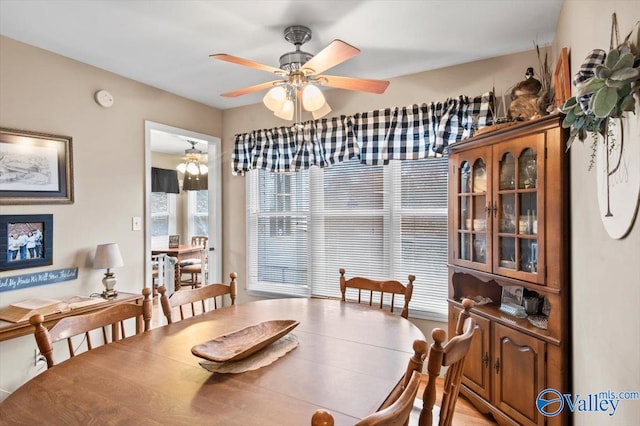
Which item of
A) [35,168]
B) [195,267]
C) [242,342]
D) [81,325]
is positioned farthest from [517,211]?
[195,267]

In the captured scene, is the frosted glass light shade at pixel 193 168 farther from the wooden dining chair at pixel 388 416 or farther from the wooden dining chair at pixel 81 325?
the wooden dining chair at pixel 388 416

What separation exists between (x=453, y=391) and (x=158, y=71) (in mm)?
2977

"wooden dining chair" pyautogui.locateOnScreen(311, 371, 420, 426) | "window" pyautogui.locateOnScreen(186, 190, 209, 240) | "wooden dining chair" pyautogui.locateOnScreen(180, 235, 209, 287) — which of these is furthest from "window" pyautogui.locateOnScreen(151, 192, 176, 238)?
"wooden dining chair" pyautogui.locateOnScreen(311, 371, 420, 426)

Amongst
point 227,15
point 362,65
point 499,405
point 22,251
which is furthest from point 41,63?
point 499,405

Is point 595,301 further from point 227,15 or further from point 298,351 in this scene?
point 227,15

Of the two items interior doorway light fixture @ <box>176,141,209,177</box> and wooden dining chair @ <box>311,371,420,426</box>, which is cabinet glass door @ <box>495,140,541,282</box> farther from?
interior doorway light fixture @ <box>176,141,209,177</box>

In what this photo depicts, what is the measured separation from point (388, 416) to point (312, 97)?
163 centimetres

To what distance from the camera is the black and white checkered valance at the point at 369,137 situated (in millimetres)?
2609

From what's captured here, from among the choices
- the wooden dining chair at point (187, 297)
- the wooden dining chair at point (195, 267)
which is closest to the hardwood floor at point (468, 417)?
the wooden dining chair at point (187, 297)

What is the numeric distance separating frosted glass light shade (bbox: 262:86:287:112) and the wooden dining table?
50.4 inches

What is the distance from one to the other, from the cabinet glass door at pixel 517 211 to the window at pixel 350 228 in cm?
70

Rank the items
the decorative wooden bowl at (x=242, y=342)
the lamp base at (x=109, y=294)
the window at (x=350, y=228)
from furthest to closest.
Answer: the window at (x=350, y=228) < the lamp base at (x=109, y=294) < the decorative wooden bowl at (x=242, y=342)

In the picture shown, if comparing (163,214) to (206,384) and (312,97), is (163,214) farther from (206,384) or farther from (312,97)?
(206,384)

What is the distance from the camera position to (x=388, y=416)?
0.76m
